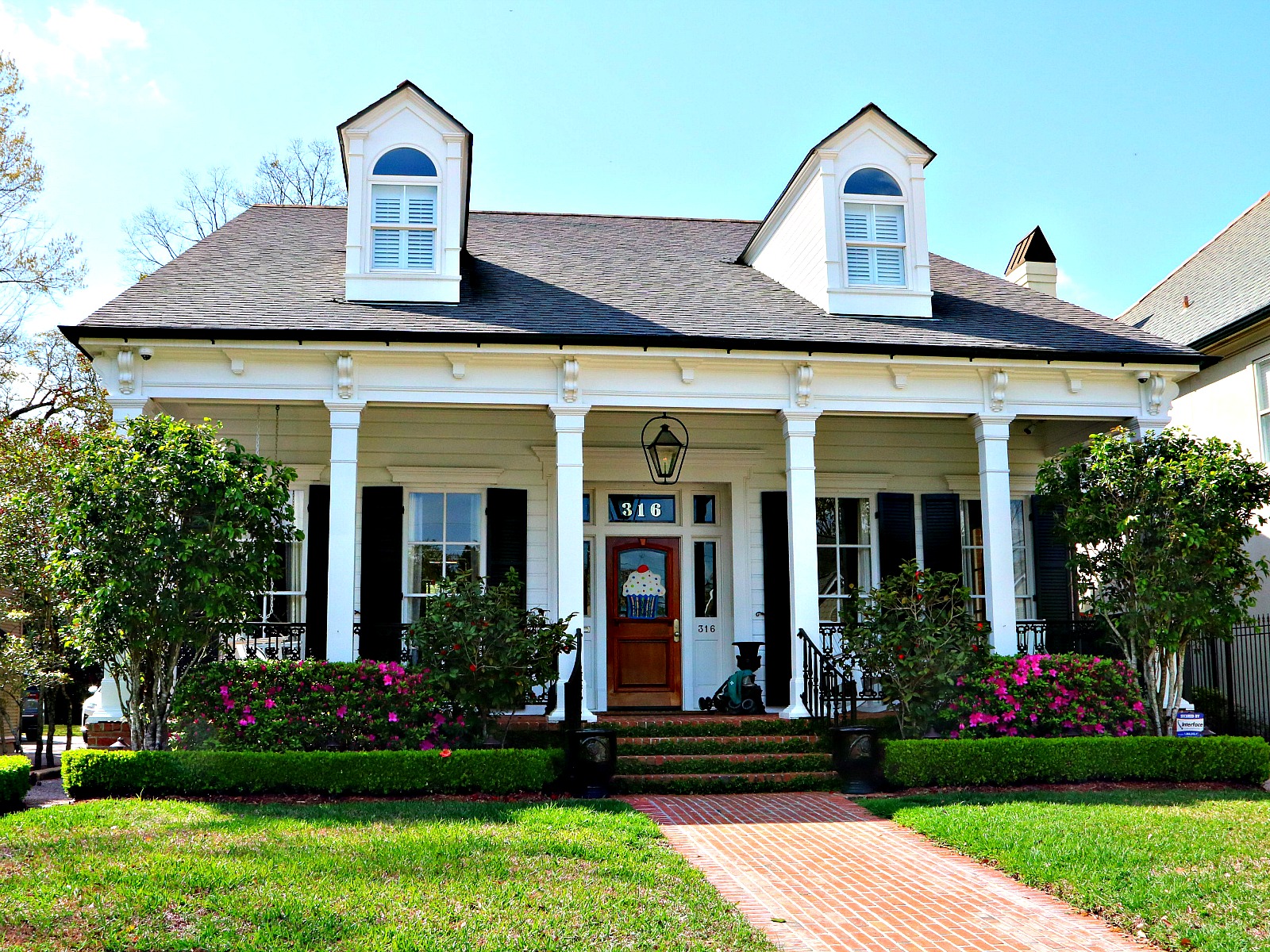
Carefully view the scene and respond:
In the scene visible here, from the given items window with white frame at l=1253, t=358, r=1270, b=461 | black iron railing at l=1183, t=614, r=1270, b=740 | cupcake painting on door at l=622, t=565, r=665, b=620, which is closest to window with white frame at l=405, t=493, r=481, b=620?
cupcake painting on door at l=622, t=565, r=665, b=620

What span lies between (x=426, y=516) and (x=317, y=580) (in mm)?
1523

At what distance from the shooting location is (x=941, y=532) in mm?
13422

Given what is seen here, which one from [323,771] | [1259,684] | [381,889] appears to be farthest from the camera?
[1259,684]

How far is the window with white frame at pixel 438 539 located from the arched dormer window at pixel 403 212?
9.14ft

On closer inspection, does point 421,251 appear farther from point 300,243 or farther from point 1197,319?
point 1197,319

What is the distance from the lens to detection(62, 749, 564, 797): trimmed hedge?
28.8ft

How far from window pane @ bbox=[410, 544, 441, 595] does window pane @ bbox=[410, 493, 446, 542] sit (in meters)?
0.12

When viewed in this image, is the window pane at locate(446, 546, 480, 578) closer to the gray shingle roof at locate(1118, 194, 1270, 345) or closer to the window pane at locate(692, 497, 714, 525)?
the window pane at locate(692, 497, 714, 525)

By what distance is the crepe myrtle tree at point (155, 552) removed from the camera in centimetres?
914

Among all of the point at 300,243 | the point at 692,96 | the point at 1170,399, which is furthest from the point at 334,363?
the point at 1170,399

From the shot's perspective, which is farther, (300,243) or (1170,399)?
(300,243)

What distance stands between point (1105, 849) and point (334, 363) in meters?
8.06

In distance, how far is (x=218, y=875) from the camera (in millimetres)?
5918

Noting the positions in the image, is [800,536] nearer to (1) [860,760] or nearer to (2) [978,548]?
(1) [860,760]
